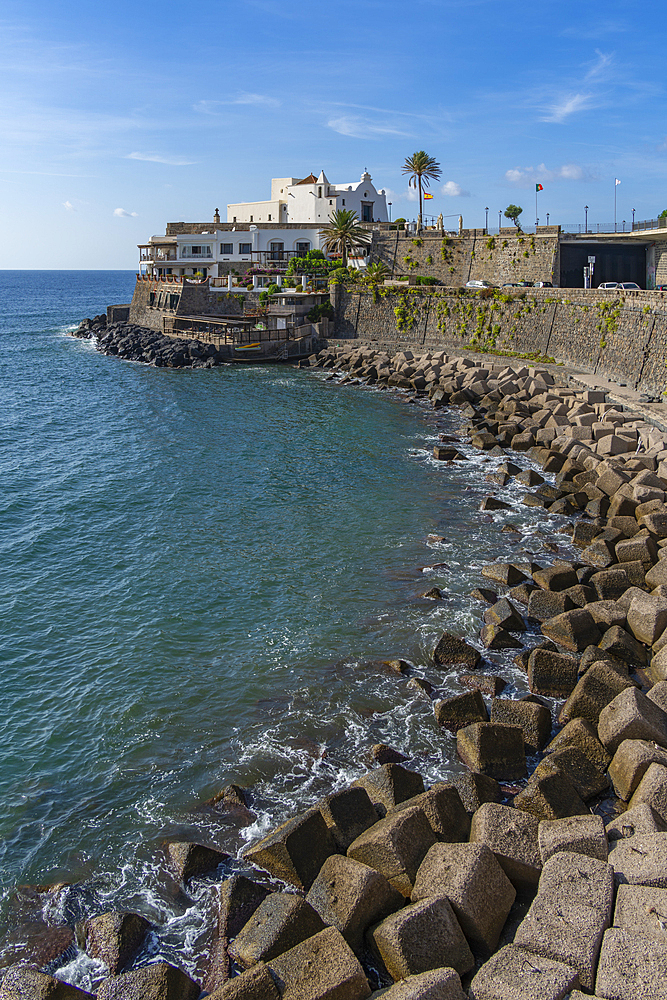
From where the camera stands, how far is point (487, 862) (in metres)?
8.27

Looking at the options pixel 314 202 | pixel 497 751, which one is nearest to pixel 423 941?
pixel 497 751

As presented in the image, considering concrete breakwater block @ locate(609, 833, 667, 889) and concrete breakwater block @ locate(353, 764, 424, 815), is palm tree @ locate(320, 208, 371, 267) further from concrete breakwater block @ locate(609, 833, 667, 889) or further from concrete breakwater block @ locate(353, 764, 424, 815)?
concrete breakwater block @ locate(609, 833, 667, 889)

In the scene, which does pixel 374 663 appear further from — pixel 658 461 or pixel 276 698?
pixel 658 461

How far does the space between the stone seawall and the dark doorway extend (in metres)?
5.65

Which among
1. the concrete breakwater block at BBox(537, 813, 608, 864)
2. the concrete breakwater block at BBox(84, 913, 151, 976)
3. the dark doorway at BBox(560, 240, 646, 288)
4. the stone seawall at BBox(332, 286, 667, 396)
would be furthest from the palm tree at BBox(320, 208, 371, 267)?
the concrete breakwater block at BBox(84, 913, 151, 976)

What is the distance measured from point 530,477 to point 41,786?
745 inches

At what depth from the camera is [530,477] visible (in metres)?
25.8

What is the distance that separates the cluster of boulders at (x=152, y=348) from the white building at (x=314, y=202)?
2343 centimetres

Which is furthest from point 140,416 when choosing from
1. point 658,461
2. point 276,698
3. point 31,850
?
point 31,850

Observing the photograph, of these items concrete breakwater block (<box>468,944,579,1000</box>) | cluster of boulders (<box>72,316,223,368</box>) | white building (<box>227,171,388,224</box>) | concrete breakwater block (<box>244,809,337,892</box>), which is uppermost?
white building (<box>227,171,388,224</box>)

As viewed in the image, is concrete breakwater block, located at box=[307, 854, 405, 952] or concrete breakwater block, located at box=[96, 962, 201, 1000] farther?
concrete breakwater block, located at box=[307, 854, 405, 952]

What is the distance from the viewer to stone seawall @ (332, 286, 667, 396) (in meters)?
32.8

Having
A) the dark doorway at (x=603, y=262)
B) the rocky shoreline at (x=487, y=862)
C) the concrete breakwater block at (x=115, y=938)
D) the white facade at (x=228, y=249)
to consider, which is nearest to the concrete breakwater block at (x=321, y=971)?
the rocky shoreline at (x=487, y=862)

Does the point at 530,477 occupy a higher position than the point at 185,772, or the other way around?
the point at 530,477
